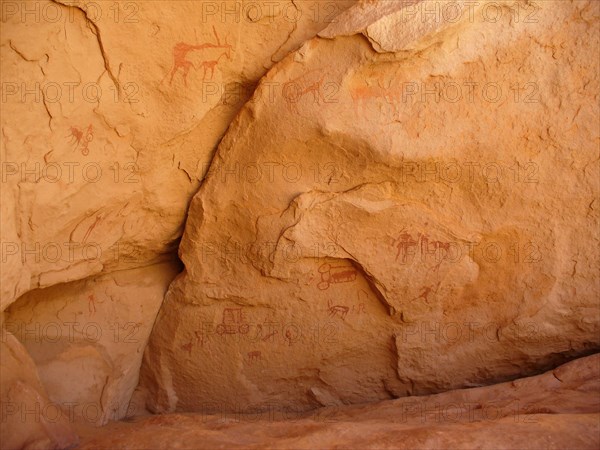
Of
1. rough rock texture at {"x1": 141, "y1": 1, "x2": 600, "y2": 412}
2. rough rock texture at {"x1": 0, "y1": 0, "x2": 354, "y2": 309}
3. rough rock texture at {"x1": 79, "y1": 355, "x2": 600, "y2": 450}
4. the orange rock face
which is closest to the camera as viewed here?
rough rock texture at {"x1": 79, "y1": 355, "x2": 600, "y2": 450}

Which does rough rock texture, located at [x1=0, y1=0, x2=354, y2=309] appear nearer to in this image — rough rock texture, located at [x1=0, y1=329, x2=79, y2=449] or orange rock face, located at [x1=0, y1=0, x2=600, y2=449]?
orange rock face, located at [x1=0, y1=0, x2=600, y2=449]

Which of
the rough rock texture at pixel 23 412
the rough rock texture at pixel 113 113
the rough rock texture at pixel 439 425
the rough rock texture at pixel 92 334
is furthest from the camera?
the rough rock texture at pixel 92 334

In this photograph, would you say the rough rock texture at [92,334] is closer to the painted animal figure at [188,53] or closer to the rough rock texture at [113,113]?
the rough rock texture at [113,113]

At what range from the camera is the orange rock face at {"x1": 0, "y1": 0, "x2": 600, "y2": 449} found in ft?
9.08

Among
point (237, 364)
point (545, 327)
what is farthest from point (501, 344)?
point (237, 364)

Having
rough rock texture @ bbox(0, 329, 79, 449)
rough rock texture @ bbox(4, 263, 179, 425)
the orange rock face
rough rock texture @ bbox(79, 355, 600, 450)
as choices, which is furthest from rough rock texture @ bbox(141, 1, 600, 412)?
rough rock texture @ bbox(0, 329, 79, 449)

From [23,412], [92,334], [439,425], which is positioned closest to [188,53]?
[92,334]

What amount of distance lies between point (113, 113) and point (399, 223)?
4.69 feet

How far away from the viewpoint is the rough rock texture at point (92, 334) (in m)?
3.10

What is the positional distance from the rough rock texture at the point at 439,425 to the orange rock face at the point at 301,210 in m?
0.02

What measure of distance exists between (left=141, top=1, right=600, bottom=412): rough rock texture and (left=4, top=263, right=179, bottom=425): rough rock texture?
0.17 meters

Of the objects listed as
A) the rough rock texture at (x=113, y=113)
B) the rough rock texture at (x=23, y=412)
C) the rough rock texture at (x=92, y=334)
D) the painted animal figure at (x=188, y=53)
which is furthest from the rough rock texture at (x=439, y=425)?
the painted animal figure at (x=188, y=53)

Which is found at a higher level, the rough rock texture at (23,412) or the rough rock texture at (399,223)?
the rough rock texture at (399,223)

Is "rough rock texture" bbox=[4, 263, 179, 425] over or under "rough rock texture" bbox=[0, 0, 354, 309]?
under
